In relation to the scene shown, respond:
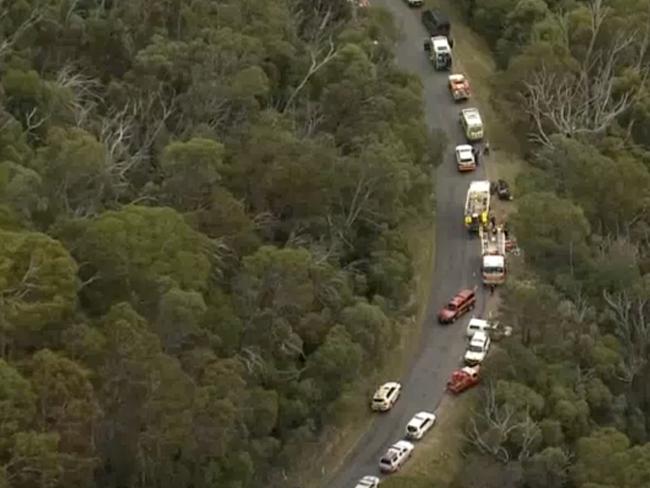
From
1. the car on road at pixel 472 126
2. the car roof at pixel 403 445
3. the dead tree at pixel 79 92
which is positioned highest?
the dead tree at pixel 79 92

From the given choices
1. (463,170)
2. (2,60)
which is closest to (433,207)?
(463,170)

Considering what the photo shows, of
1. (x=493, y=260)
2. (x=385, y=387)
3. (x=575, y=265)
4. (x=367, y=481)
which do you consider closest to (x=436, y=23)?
(x=493, y=260)

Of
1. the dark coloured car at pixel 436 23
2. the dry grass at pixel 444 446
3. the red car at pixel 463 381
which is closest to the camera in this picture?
the dry grass at pixel 444 446

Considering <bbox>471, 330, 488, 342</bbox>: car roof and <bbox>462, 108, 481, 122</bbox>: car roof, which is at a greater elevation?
<bbox>462, 108, 481, 122</bbox>: car roof

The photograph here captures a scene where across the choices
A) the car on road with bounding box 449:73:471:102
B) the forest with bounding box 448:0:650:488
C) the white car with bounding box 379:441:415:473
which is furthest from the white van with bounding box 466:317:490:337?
the car on road with bounding box 449:73:471:102

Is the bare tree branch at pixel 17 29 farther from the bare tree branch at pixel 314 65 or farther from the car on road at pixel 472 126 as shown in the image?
the car on road at pixel 472 126

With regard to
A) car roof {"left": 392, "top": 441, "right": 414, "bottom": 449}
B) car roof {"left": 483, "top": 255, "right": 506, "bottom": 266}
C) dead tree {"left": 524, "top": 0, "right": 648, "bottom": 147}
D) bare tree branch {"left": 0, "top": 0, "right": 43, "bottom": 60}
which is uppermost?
bare tree branch {"left": 0, "top": 0, "right": 43, "bottom": 60}

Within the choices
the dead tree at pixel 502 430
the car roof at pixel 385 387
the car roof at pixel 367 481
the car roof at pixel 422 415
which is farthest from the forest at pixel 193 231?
the dead tree at pixel 502 430

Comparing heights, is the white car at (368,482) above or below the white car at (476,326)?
below

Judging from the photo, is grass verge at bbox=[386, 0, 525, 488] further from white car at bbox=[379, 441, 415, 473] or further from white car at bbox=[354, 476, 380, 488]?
white car at bbox=[354, 476, 380, 488]
